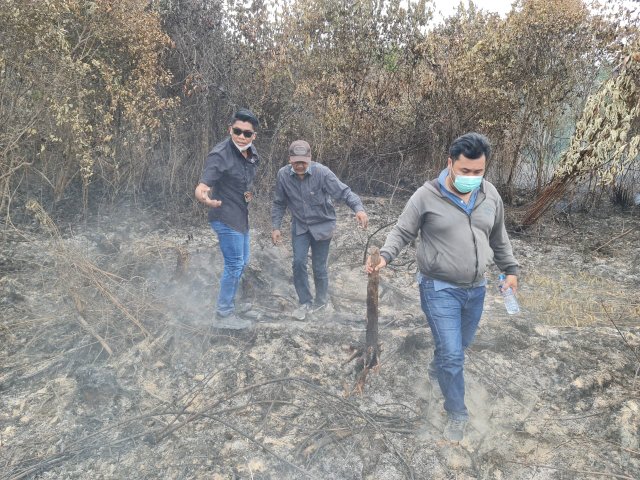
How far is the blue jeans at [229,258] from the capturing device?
401cm

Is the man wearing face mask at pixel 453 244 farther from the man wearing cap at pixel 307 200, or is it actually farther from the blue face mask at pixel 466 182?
the man wearing cap at pixel 307 200

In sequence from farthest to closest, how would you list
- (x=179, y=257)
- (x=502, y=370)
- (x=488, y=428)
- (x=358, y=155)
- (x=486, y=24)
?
(x=358, y=155) → (x=486, y=24) → (x=179, y=257) → (x=502, y=370) → (x=488, y=428)

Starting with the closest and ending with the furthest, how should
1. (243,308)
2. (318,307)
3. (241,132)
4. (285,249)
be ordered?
1. (241,132)
2. (243,308)
3. (318,307)
4. (285,249)

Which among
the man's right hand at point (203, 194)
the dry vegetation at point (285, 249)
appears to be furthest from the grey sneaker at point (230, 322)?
the man's right hand at point (203, 194)

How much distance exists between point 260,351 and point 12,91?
4299 millimetres

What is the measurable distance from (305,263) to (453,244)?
2175 millimetres

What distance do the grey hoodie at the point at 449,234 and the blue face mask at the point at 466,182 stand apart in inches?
3.9

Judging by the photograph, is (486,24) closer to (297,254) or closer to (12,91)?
(297,254)

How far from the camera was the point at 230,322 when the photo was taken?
167 inches

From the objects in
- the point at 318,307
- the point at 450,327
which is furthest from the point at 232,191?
the point at 450,327

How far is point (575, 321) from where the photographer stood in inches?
180

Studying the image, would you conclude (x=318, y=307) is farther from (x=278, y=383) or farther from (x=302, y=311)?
(x=278, y=383)

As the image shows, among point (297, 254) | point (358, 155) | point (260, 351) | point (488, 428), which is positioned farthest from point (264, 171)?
point (488, 428)

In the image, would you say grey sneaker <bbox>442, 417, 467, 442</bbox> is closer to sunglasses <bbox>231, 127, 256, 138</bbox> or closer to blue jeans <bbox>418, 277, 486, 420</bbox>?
blue jeans <bbox>418, 277, 486, 420</bbox>
